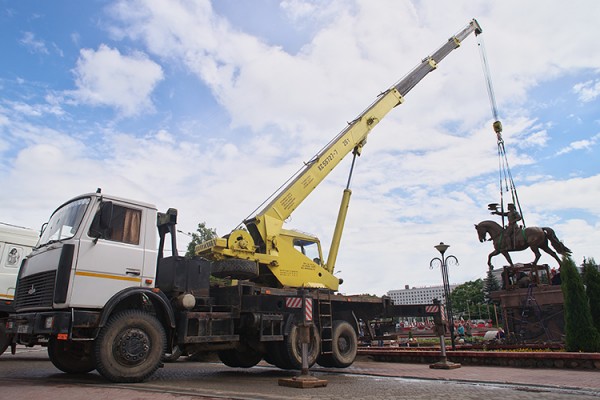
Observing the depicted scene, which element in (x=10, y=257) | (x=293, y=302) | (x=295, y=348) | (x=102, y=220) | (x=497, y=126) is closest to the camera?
(x=102, y=220)

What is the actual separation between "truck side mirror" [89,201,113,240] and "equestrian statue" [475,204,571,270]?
17.3 m

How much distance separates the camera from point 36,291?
7.32m

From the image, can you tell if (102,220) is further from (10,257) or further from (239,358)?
(10,257)

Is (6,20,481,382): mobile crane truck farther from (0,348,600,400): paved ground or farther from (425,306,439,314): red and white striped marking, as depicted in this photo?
(0,348,600,400): paved ground

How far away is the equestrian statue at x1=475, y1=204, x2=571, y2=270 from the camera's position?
19281 mm

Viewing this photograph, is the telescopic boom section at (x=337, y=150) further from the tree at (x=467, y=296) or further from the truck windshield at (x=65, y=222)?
the tree at (x=467, y=296)

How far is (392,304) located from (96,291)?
809 centimetres

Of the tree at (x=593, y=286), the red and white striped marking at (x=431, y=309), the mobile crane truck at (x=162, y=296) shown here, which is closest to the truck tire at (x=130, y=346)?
the mobile crane truck at (x=162, y=296)

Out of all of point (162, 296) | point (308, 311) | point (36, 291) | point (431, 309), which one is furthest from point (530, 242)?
point (36, 291)

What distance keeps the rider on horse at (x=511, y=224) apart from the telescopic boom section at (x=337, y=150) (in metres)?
7.18

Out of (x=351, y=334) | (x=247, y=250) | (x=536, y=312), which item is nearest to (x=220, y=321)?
(x=247, y=250)

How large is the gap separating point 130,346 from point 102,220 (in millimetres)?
2064

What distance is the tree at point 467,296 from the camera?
8488 cm

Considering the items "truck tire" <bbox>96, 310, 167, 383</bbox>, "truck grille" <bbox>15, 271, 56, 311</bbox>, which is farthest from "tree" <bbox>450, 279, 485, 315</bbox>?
"truck grille" <bbox>15, 271, 56, 311</bbox>
